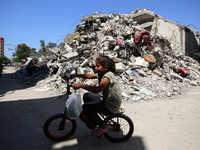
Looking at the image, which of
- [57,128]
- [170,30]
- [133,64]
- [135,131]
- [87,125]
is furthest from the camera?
[170,30]

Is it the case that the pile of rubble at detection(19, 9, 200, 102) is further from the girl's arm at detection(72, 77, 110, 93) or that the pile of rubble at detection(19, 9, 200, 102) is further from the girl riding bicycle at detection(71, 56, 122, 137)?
the girl's arm at detection(72, 77, 110, 93)

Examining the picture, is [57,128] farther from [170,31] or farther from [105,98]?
[170,31]

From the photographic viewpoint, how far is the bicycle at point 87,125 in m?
1.97

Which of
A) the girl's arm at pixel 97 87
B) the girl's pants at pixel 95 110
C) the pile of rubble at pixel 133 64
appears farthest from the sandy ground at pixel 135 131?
the pile of rubble at pixel 133 64

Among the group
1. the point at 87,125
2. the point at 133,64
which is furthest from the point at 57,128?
the point at 133,64

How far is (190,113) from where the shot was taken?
3.40m

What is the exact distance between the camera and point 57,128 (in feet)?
6.90

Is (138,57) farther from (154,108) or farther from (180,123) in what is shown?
(180,123)

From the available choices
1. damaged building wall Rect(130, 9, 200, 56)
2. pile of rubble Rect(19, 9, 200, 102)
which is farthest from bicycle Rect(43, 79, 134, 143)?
damaged building wall Rect(130, 9, 200, 56)

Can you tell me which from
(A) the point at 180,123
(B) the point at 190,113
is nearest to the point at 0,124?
(A) the point at 180,123

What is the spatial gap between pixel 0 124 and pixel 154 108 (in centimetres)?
395

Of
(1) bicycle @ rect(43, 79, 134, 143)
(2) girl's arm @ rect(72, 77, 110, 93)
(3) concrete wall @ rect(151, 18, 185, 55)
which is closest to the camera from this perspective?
(2) girl's arm @ rect(72, 77, 110, 93)

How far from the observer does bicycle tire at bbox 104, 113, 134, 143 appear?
2033mm

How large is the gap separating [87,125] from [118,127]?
51 centimetres
